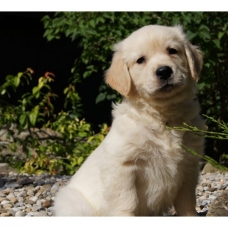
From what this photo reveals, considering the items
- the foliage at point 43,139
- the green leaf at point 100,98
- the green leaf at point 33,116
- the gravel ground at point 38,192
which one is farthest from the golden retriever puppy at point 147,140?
the green leaf at point 100,98

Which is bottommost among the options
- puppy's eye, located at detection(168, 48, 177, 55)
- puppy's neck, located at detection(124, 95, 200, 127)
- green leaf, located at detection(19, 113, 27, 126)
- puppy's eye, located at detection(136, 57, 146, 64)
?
green leaf, located at detection(19, 113, 27, 126)

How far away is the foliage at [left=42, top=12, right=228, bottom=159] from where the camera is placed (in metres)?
7.07

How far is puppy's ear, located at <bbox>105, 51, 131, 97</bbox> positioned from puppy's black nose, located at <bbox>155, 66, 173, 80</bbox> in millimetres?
286

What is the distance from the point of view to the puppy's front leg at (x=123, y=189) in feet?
13.2

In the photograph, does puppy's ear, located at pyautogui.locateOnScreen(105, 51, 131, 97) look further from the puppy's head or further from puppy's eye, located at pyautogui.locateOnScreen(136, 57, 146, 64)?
puppy's eye, located at pyautogui.locateOnScreen(136, 57, 146, 64)

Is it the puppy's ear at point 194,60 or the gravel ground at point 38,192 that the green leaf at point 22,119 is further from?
the puppy's ear at point 194,60

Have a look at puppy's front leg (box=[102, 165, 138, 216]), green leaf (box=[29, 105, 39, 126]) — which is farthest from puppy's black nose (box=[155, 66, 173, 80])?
A: green leaf (box=[29, 105, 39, 126])

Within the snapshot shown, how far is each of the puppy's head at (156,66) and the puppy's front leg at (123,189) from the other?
0.60 m

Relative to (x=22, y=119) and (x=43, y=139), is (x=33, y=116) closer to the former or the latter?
(x=22, y=119)

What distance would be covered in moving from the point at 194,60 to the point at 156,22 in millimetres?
3142

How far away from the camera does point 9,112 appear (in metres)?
7.43

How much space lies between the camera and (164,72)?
13.3ft

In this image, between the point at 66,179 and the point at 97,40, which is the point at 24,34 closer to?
the point at 97,40

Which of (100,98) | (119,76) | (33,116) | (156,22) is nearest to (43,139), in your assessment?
(33,116)
